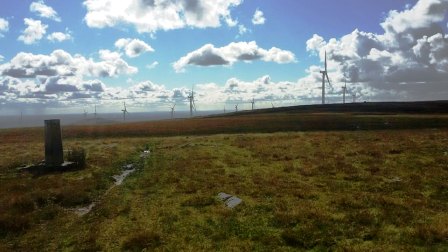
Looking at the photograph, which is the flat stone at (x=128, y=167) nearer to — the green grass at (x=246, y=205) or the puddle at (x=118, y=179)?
the puddle at (x=118, y=179)

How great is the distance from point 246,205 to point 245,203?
1.54ft

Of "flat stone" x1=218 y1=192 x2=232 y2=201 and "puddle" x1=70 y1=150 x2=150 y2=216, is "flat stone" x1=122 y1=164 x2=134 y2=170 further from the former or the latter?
"flat stone" x1=218 y1=192 x2=232 y2=201

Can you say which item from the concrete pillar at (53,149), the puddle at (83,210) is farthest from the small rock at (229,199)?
the concrete pillar at (53,149)

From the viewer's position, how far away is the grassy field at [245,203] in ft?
54.8

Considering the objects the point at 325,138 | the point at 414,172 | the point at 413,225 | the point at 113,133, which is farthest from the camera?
the point at 113,133

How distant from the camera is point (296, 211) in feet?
64.7

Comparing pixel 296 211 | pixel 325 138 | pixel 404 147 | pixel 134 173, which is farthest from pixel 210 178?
pixel 325 138

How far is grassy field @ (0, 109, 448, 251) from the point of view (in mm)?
16703

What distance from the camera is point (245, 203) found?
2217 centimetres

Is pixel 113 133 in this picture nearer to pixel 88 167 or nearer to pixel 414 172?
pixel 88 167

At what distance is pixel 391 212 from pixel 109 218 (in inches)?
540

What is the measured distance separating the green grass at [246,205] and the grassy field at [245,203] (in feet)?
0.21

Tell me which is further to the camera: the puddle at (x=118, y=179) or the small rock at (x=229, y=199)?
the puddle at (x=118, y=179)

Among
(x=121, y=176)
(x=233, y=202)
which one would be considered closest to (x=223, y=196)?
(x=233, y=202)
